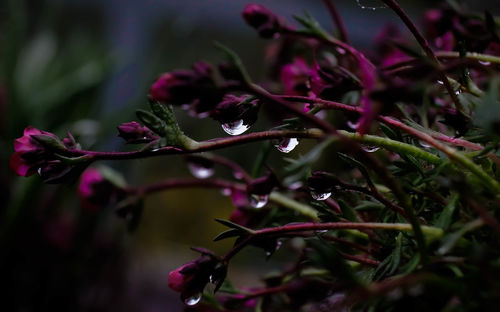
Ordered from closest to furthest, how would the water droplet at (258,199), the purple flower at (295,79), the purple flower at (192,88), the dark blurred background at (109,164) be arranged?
1. the purple flower at (192,88)
2. the water droplet at (258,199)
3. the purple flower at (295,79)
4. the dark blurred background at (109,164)

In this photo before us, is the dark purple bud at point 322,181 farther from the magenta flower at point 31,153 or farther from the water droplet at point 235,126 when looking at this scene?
the magenta flower at point 31,153

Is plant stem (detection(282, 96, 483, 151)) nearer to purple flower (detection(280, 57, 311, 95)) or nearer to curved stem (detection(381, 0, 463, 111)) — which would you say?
curved stem (detection(381, 0, 463, 111))

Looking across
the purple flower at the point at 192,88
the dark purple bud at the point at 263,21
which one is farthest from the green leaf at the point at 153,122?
the dark purple bud at the point at 263,21

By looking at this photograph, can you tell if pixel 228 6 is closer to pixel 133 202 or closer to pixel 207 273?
pixel 133 202

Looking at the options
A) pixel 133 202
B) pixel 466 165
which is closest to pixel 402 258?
pixel 466 165

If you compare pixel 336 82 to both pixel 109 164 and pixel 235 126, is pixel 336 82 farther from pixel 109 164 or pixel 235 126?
pixel 109 164

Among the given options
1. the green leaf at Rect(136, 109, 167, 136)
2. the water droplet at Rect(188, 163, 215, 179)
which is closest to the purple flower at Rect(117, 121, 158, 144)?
the green leaf at Rect(136, 109, 167, 136)
